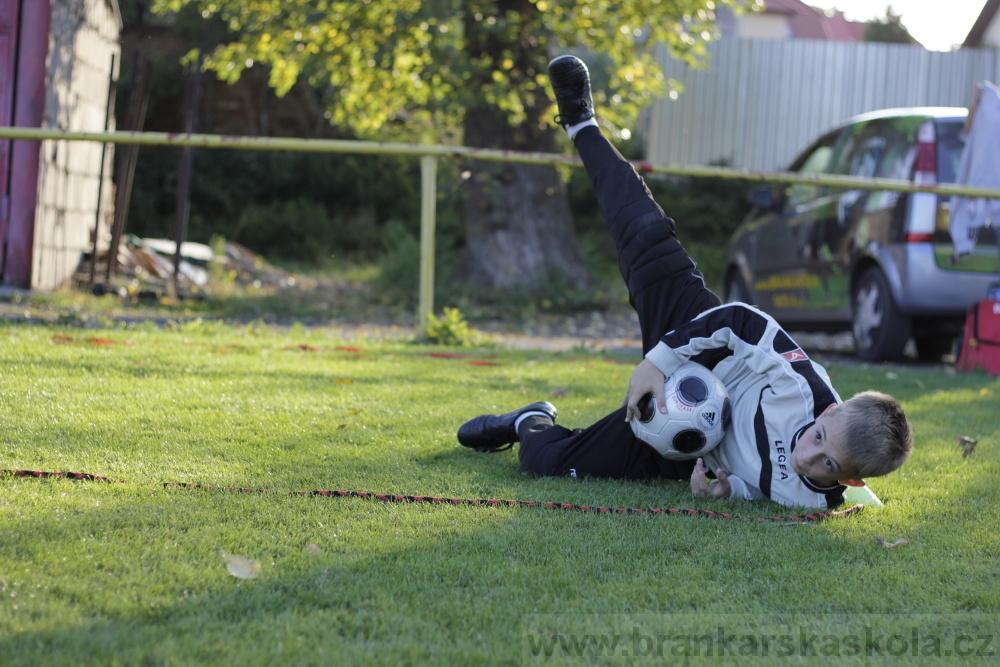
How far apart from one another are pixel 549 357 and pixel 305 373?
7.36 ft

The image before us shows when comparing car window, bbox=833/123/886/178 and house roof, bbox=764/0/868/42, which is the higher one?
house roof, bbox=764/0/868/42

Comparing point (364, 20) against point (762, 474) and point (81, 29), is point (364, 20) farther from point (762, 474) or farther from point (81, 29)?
point (762, 474)

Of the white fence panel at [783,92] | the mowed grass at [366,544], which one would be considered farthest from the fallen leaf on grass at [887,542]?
the white fence panel at [783,92]

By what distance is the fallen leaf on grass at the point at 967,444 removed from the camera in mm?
4430

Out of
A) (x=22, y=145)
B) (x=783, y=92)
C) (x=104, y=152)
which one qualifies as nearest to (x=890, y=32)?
(x=783, y=92)

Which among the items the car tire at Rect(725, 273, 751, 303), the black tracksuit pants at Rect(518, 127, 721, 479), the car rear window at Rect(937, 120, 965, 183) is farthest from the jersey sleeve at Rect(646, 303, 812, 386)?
the car tire at Rect(725, 273, 751, 303)

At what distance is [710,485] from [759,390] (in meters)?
0.36

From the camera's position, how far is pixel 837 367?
23.7 feet

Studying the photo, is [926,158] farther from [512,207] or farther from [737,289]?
[512,207]

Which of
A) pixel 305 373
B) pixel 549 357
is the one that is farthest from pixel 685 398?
pixel 549 357

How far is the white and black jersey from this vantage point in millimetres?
3373

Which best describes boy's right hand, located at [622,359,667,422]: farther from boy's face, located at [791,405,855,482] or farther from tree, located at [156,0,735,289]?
tree, located at [156,0,735,289]

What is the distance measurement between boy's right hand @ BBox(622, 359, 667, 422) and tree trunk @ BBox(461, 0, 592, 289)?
8.32 m

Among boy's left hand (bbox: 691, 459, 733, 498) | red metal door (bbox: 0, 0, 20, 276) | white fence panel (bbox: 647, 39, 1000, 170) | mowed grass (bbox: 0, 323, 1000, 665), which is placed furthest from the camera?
white fence panel (bbox: 647, 39, 1000, 170)
